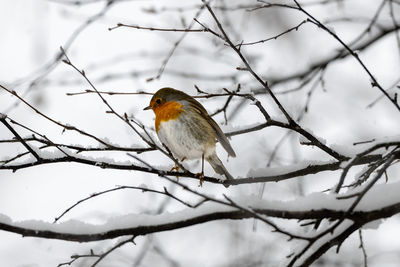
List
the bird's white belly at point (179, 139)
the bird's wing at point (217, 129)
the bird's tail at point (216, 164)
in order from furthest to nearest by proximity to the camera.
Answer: the bird's tail at point (216, 164) → the bird's white belly at point (179, 139) → the bird's wing at point (217, 129)

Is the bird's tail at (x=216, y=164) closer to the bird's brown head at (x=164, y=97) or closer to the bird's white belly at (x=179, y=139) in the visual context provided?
the bird's white belly at (x=179, y=139)

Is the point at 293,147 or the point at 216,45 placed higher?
the point at 216,45

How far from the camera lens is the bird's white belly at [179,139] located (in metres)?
3.69

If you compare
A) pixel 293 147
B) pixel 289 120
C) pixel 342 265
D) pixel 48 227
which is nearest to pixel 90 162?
pixel 48 227

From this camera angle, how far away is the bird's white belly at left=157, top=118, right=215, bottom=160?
12.1ft

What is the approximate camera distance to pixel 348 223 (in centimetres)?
208

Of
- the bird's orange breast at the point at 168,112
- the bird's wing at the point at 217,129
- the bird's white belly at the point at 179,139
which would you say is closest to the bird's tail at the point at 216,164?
the bird's white belly at the point at 179,139

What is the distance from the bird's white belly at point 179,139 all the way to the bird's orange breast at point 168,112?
3 centimetres

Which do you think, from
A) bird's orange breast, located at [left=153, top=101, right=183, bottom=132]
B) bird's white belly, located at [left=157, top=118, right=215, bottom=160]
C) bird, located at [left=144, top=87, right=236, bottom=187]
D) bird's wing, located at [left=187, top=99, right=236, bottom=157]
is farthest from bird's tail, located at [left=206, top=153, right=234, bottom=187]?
bird's orange breast, located at [left=153, top=101, right=183, bottom=132]

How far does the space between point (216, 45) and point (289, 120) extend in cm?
157

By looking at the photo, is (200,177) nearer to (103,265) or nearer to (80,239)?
(80,239)

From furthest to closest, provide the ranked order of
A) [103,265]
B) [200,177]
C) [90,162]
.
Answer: [103,265] → [200,177] → [90,162]

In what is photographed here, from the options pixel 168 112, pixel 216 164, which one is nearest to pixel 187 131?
pixel 168 112

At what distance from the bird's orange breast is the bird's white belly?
33 mm
